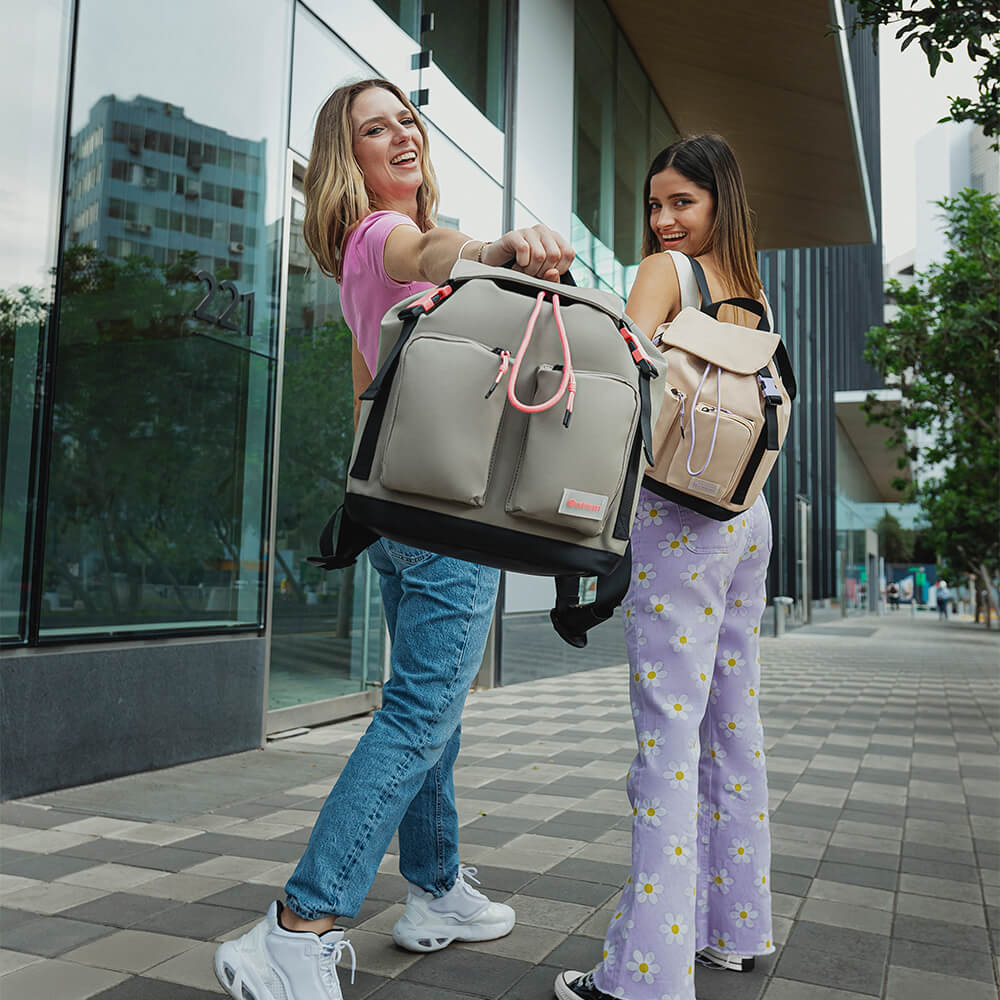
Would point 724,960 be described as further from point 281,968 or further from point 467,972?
point 281,968

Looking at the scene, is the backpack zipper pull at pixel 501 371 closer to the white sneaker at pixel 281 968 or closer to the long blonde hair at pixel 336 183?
the long blonde hair at pixel 336 183

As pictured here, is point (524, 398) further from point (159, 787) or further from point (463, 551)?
point (159, 787)

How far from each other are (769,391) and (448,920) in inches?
57.5

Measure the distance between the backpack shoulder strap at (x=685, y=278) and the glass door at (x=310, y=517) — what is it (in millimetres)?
3872

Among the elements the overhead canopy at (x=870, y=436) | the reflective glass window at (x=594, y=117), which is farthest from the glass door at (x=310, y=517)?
the overhead canopy at (x=870, y=436)

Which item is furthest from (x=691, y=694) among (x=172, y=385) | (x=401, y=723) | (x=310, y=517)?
(x=310, y=517)

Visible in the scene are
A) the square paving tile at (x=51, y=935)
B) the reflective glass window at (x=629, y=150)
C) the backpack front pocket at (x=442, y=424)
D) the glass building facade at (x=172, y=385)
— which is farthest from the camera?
the reflective glass window at (x=629, y=150)

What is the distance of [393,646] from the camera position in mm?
1988

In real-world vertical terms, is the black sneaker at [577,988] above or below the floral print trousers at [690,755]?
below

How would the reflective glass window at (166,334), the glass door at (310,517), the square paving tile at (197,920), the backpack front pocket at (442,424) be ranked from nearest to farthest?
the backpack front pocket at (442,424)
the square paving tile at (197,920)
the reflective glass window at (166,334)
the glass door at (310,517)

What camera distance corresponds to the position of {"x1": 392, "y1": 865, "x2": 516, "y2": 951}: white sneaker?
231cm

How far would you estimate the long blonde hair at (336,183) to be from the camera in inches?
78.3

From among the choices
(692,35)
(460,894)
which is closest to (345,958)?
(460,894)

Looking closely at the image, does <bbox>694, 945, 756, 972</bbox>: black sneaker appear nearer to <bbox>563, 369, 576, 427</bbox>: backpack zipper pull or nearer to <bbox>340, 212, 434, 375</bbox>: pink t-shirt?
<bbox>563, 369, 576, 427</bbox>: backpack zipper pull
